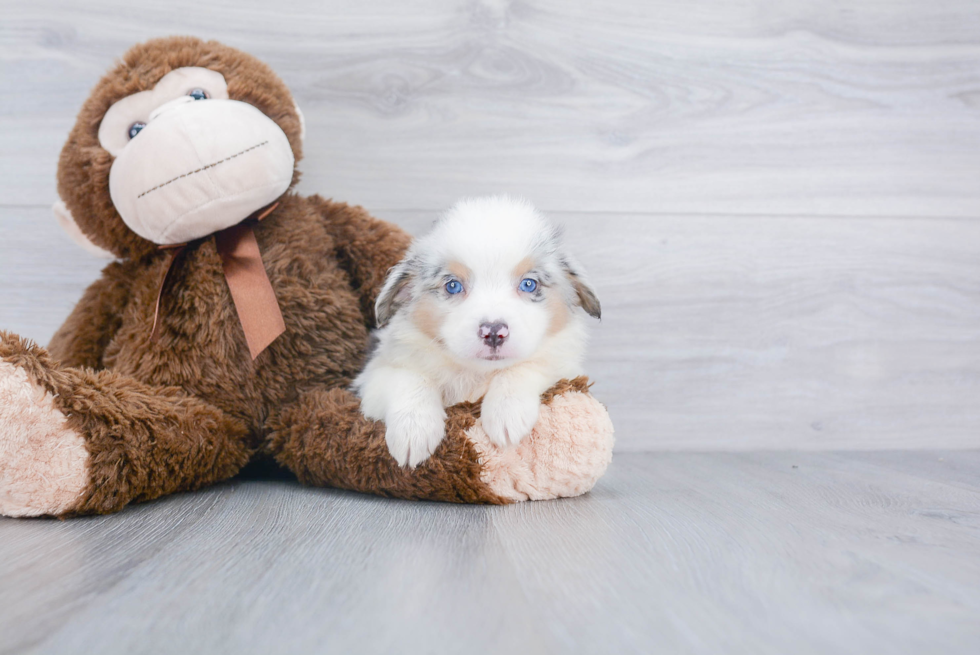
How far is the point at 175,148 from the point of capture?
1.31 meters

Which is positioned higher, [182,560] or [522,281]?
[522,281]

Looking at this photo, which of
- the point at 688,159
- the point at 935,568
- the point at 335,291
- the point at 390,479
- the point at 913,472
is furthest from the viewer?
the point at 688,159

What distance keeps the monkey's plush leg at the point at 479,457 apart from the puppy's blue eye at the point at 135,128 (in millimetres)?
721

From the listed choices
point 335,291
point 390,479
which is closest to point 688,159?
point 335,291

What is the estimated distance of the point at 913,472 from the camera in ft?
5.40

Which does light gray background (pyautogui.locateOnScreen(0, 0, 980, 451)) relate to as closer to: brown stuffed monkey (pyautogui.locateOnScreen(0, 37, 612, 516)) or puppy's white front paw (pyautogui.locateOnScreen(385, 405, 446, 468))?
brown stuffed monkey (pyautogui.locateOnScreen(0, 37, 612, 516))

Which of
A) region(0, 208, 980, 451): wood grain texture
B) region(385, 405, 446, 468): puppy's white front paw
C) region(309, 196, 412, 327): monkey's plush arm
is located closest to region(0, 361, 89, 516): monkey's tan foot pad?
region(385, 405, 446, 468): puppy's white front paw

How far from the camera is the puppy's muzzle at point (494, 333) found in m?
1.15

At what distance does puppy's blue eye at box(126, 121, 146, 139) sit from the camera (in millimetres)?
1405

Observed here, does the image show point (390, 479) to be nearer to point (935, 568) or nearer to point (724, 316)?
point (935, 568)

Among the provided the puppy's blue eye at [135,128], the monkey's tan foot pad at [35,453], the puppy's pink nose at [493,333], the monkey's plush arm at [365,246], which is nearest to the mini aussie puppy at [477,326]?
the puppy's pink nose at [493,333]

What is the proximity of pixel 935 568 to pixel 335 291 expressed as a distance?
1.21 meters

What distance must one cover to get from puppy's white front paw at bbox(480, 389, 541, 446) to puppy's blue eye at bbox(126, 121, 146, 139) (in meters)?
0.94

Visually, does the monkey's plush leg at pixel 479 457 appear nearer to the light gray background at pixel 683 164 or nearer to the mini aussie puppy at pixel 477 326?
the mini aussie puppy at pixel 477 326
